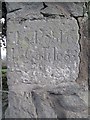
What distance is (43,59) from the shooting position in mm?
1281

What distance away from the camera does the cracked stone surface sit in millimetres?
1272

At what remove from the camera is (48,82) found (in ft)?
4.27

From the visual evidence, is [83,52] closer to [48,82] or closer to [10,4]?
[48,82]

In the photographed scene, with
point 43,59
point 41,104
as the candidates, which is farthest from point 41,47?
point 41,104

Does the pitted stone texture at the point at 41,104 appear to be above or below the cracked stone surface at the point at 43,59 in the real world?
below

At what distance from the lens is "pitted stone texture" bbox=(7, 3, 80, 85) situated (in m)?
1.27

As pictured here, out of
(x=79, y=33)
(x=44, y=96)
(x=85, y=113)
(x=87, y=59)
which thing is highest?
(x=79, y=33)

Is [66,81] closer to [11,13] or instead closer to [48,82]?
[48,82]

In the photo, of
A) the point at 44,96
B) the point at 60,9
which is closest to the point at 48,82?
the point at 44,96

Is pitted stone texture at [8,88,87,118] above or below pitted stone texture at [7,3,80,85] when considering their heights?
below

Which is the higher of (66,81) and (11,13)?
(11,13)

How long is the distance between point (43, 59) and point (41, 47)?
2.4 inches

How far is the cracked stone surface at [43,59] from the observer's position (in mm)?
1272

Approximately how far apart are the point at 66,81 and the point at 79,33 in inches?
10.2
